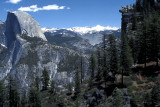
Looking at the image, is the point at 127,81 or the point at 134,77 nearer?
the point at 127,81

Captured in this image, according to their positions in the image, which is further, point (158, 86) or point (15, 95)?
point (15, 95)

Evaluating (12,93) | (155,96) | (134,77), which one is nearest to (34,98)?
(12,93)

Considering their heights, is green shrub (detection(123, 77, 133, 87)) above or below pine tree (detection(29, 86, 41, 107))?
above

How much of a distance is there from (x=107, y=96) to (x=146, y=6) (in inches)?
2865

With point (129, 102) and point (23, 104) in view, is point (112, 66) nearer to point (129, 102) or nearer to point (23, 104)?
point (129, 102)

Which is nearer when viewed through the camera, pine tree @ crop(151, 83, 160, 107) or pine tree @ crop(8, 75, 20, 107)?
pine tree @ crop(151, 83, 160, 107)

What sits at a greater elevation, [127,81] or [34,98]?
[127,81]

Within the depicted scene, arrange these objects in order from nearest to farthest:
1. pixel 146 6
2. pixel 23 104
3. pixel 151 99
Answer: pixel 151 99
pixel 23 104
pixel 146 6

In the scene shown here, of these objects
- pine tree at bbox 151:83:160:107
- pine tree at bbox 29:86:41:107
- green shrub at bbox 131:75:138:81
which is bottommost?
pine tree at bbox 29:86:41:107

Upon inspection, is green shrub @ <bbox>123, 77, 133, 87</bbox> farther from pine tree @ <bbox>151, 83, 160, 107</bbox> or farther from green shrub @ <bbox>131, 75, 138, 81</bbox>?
pine tree @ <bbox>151, 83, 160, 107</bbox>

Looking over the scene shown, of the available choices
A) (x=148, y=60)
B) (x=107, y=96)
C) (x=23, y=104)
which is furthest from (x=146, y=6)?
(x=23, y=104)

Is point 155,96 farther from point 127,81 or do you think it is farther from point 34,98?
point 34,98

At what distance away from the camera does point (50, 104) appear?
6769 cm

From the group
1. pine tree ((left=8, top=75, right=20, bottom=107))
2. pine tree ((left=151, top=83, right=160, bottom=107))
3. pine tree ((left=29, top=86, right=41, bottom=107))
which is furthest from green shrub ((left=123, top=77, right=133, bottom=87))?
pine tree ((left=8, top=75, right=20, bottom=107))
